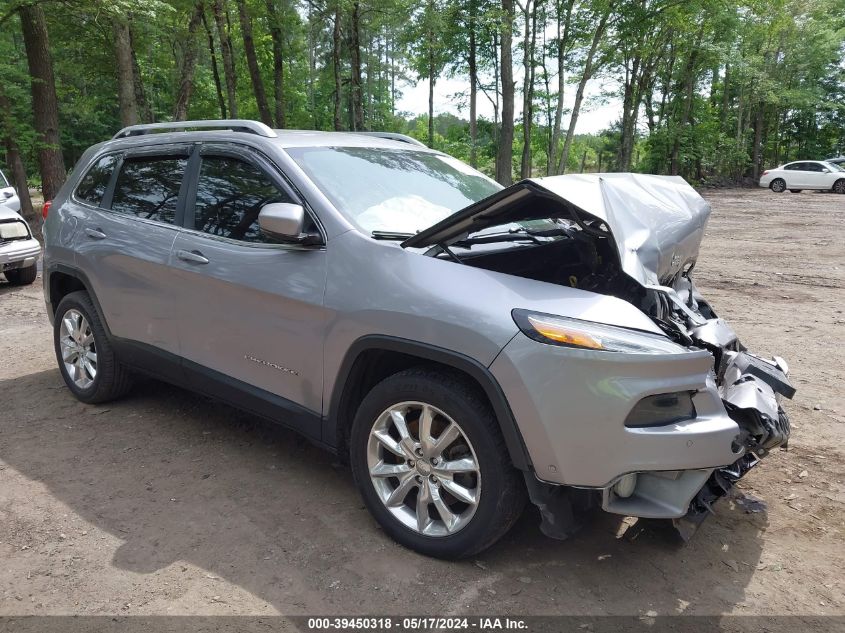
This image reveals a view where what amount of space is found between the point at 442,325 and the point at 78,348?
3.28m

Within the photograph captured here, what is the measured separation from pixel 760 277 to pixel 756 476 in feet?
22.1

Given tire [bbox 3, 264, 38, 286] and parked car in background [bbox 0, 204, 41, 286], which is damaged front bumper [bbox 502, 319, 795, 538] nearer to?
parked car in background [bbox 0, 204, 41, 286]

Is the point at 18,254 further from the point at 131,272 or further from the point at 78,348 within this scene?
the point at 131,272

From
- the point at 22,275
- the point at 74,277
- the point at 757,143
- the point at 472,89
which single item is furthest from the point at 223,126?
the point at 757,143

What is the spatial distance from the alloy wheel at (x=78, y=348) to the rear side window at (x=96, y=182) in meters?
0.81

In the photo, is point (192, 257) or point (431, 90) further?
point (431, 90)

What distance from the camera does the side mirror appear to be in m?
3.04

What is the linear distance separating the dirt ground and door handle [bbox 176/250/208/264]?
116cm

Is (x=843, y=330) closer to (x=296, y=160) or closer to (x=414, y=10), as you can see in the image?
(x=296, y=160)

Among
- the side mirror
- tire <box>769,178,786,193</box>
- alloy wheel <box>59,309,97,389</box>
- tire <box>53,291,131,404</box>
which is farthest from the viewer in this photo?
tire <box>769,178,786,193</box>

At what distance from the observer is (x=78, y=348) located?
4738 mm

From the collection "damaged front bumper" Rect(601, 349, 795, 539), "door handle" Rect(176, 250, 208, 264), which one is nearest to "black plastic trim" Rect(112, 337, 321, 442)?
"door handle" Rect(176, 250, 208, 264)

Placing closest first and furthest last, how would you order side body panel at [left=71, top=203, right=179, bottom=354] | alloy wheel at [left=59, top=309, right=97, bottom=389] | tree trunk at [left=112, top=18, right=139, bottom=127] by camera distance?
side body panel at [left=71, top=203, right=179, bottom=354] < alloy wheel at [left=59, top=309, right=97, bottom=389] < tree trunk at [left=112, top=18, right=139, bottom=127]

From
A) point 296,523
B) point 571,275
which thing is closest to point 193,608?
point 296,523
